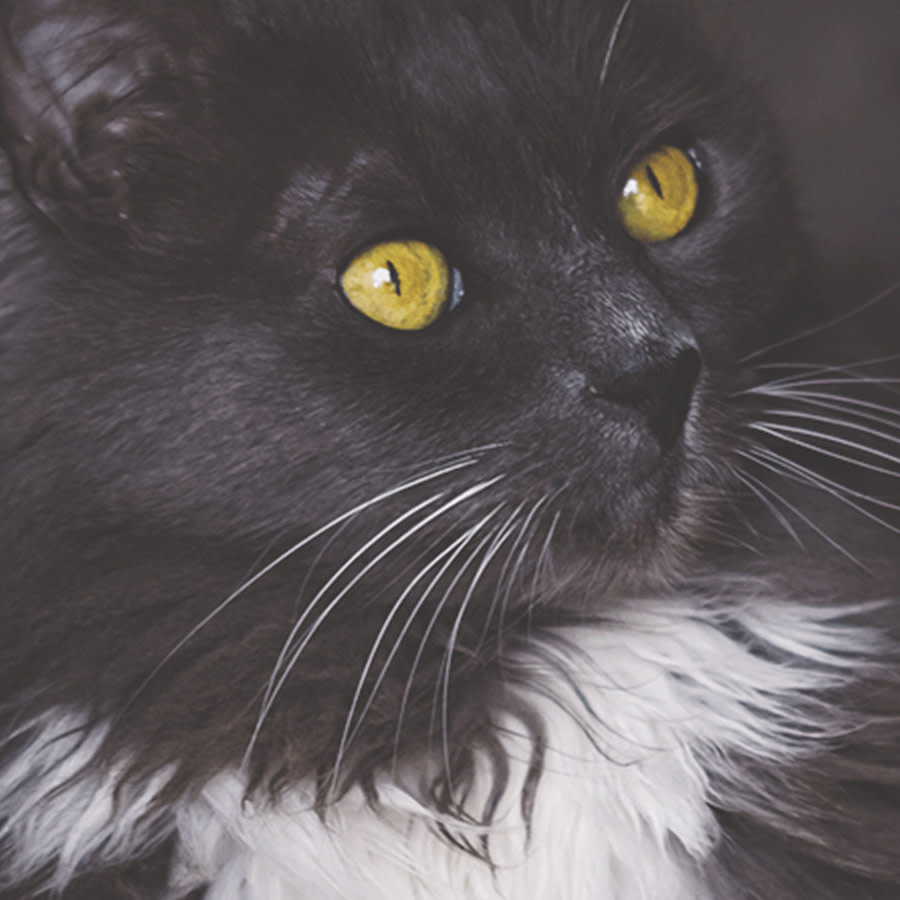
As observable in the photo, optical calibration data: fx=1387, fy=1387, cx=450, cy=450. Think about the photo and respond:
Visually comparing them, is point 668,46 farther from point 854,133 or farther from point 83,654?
point 83,654

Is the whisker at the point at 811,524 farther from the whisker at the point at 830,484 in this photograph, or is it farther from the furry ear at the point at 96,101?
the furry ear at the point at 96,101

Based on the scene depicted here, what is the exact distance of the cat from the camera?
100cm

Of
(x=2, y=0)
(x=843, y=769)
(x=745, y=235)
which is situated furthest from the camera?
(x=745, y=235)

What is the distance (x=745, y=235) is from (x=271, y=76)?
18.4 inches

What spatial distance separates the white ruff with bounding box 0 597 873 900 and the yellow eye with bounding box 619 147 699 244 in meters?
0.39

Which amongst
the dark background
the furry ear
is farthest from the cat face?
the dark background

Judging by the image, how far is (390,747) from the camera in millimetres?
1044

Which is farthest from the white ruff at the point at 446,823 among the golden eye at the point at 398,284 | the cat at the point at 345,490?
the golden eye at the point at 398,284

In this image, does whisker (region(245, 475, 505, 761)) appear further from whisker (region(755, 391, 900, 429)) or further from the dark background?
the dark background

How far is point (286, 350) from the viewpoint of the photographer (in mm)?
1006

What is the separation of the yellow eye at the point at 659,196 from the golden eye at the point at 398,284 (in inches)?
7.7

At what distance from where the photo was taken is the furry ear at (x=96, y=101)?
985 millimetres

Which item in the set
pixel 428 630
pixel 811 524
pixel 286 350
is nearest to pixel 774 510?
pixel 811 524

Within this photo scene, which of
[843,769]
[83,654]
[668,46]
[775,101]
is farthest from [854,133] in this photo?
[83,654]
